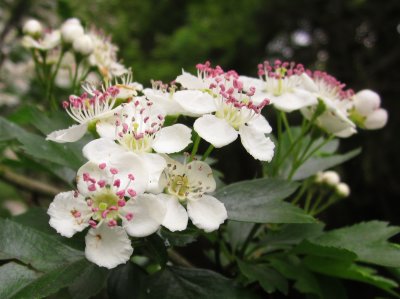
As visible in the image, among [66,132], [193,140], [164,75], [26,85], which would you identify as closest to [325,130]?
[193,140]

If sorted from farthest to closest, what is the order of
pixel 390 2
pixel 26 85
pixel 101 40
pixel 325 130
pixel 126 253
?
pixel 390 2 < pixel 26 85 < pixel 101 40 < pixel 325 130 < pixel 126 253

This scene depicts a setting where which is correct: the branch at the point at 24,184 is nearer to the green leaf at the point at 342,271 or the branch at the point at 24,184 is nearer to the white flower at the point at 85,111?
the white flower at the point at 85,111

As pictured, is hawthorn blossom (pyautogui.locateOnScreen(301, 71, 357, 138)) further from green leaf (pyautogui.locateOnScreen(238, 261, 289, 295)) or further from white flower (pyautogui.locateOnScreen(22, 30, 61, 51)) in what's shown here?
white flower (pyautogui.locateOnScreen(22, 30, 61, 51))

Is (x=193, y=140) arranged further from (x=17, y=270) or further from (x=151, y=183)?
(x=17, y=270)

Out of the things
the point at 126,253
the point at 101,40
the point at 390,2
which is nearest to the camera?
the point at 126,253

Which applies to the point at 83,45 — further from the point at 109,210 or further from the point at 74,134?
the point at 109,210

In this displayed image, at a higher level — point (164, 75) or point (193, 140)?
point (164, 75)
